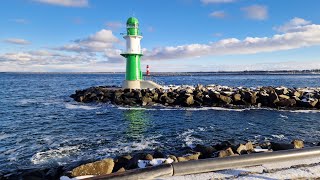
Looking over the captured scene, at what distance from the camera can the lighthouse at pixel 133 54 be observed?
26781mm

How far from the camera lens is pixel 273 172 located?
4918 millimetres

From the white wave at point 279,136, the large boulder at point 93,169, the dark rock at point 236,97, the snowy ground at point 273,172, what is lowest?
the white wave at point 279,136

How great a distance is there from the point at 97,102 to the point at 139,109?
5.35 metres

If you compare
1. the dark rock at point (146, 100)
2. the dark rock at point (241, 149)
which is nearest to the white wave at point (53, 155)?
the dark rock at point (241, 149)

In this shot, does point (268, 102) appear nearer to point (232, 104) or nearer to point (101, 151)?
point (232, 104)

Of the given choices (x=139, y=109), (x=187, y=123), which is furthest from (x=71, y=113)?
(x=187, y=123)

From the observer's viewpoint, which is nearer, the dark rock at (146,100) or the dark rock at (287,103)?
the dark rock at (287,103)

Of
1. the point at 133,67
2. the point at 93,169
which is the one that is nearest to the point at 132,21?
the point at 133,67

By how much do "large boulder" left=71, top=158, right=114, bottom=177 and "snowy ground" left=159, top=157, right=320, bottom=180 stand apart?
1946 mm

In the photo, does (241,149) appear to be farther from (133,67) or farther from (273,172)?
(133,67)

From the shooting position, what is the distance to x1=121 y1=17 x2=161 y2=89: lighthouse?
26.8 meters

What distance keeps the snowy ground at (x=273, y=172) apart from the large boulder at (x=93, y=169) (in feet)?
6.39

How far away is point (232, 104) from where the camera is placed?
22.8m

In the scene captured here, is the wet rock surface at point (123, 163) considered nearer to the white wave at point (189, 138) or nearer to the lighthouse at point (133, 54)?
the white wave at point (189, 138)
